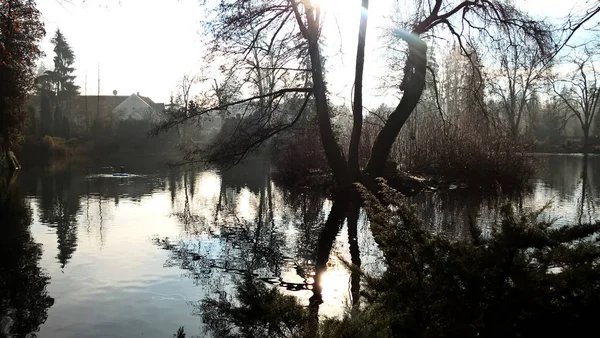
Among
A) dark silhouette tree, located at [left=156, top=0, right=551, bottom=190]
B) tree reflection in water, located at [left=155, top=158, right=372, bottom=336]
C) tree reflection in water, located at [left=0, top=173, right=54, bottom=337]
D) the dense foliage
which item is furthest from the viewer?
dark silhouette tree, located at [left=156, top=0, right=551, bottom=190]

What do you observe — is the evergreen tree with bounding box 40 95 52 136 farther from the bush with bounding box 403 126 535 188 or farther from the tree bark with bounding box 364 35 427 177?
the tree bark with bounding box 364 35 427 177

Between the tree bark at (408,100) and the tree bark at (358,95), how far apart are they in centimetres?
69

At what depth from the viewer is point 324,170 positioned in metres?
21.3

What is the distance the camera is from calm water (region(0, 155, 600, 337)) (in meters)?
5.29

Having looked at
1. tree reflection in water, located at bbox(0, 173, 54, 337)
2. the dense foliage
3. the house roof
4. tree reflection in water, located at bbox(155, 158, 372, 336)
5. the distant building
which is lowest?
tree reflection in water, located at bbox(0, 173, 54, 337)

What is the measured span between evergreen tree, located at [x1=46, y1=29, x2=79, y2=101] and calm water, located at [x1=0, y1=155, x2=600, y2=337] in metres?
43.1

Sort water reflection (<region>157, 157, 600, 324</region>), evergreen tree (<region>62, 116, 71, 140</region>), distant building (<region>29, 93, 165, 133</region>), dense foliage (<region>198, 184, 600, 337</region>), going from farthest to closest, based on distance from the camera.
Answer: distant building (<region>29, 93, 165, 133</region>) < evergreen tree (<region>62, 116, 71, 140</region>) < water reflection (<region>157, 157, 600, 324</region>) < dense foliage (<region>198, 184, 600, 337</region>)

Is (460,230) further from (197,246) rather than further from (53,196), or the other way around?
(53,196)

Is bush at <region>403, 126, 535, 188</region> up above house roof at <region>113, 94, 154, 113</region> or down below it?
below

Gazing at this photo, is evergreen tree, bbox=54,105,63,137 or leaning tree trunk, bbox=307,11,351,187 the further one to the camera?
evergreen tree, bbox=54,105,63,137

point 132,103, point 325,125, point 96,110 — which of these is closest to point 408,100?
point 325,125

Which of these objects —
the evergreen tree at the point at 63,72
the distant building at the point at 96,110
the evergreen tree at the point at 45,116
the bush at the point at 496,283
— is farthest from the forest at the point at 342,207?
the evergreen tree at the point at 63,72

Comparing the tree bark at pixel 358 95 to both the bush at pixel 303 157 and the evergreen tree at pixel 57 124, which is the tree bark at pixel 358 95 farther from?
the evergreen tree at pixel 57 124

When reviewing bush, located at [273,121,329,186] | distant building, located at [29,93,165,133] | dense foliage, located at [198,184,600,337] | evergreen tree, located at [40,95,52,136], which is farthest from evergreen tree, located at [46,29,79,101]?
dense foliage, located at [198,184,600,337]
